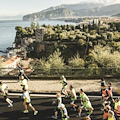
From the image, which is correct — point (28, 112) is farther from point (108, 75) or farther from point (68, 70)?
point (108, 75)

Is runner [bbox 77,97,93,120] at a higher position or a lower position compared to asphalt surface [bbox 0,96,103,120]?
higher

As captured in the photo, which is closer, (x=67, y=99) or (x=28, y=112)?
(x=28, y=112)

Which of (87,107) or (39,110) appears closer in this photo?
(87,107)

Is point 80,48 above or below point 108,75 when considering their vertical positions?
below

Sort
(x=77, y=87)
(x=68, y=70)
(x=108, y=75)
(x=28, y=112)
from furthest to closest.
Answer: (x=68, y=70) < (x=108, y=75) < (x=77, y=87) < (x=28, y=112)

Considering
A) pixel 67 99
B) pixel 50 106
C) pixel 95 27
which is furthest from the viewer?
pixel 95 27

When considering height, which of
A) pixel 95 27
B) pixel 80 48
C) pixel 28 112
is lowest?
pixel 80 48

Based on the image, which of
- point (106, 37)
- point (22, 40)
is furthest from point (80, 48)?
point (22, 40)

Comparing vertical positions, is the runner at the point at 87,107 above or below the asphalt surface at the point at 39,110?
above

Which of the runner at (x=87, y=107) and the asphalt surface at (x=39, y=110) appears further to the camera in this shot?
the asphalt surface at (x=39, y=110)

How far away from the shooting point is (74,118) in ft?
22.2

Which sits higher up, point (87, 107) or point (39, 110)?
point (87, 107)

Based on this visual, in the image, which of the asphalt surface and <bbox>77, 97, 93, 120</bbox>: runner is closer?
<bbox>77, 97, 93, 120</bbox>: runner

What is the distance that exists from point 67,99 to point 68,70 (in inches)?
162
